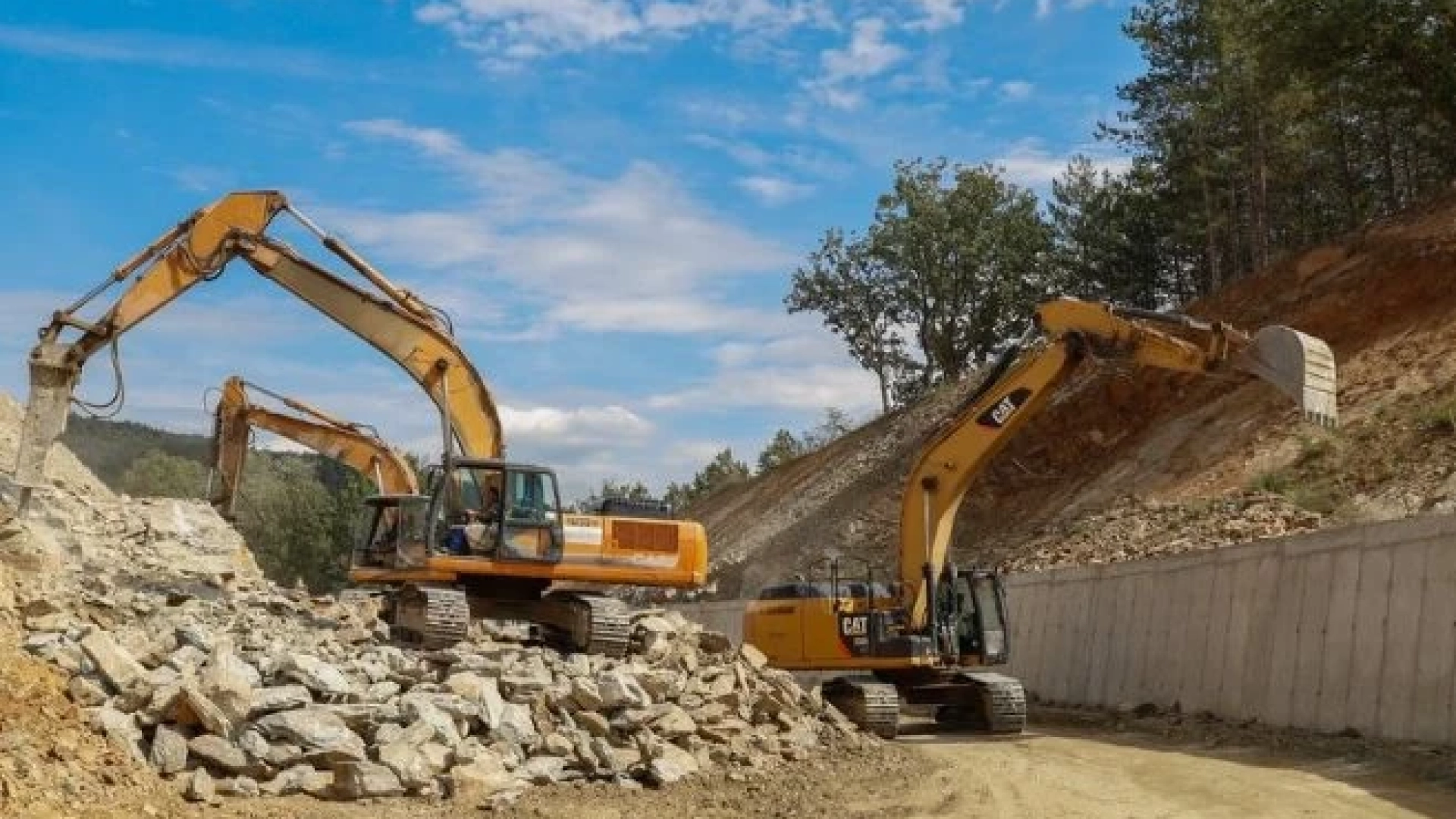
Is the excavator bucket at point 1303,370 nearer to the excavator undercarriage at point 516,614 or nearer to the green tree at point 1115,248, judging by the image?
the excavator undercarriage at point 516,614

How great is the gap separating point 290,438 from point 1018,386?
1313 cm

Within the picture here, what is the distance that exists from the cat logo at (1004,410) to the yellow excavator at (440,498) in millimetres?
3813

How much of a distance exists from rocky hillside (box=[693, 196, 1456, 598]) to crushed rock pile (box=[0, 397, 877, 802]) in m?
6.93

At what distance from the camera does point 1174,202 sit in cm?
5122

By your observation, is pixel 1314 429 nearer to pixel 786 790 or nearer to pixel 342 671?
pixel 786 790

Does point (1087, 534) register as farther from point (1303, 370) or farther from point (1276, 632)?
point (1303, 370)

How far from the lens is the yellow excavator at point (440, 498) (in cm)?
1636

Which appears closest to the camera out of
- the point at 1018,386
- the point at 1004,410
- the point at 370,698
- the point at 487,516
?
the point at 370,698

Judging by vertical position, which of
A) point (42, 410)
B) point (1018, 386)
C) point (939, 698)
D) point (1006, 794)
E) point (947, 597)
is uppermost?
point (1018, 386)

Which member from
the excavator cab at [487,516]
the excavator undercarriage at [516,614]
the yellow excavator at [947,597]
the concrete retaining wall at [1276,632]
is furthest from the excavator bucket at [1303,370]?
the excavator cab at [487,516]

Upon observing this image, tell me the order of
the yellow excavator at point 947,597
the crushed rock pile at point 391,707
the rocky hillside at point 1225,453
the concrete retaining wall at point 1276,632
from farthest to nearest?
1. the rocky hillside at point 1225,453
2. the yellow excavator at point 947,597
3. the concrete retaining wall at point 1276,632
4. the crushed rock pile at point 391,707


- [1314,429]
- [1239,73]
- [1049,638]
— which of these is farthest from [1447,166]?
[1049,638]

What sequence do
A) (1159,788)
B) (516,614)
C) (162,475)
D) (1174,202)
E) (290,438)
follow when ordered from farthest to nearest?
(162,475) < (1174,202) < (290,438) < (516,614) < (1159,788)

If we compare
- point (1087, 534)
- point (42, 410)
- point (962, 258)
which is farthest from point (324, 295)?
point (962, 258)
